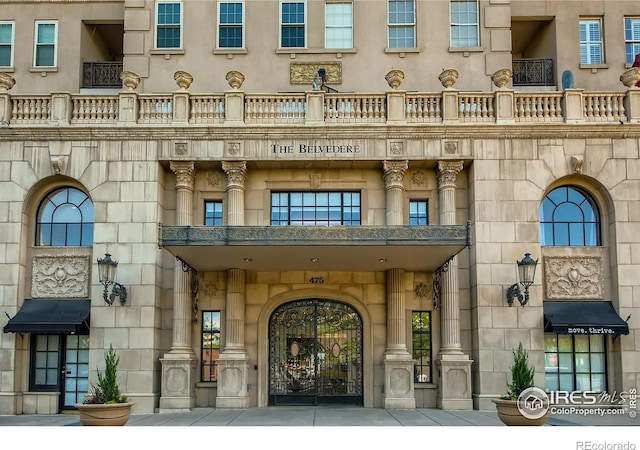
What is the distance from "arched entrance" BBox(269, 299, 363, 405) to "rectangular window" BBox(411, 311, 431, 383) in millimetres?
1725

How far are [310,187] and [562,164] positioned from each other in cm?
787

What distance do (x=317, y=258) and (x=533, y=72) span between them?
39.9ft

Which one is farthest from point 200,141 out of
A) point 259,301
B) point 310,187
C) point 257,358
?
point 257,358

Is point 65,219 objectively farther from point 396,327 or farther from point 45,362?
point 396,327

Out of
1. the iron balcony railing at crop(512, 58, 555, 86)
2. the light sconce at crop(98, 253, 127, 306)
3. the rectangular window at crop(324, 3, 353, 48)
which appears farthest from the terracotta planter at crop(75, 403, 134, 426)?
the iron balcony railing at crop(512, 58, 555, 86)

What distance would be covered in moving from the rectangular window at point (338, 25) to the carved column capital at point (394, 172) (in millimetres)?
5350

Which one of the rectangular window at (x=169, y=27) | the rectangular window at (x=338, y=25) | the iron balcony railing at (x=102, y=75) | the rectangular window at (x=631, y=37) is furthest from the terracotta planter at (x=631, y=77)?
the iron balcony railing at (x=102, y=75)

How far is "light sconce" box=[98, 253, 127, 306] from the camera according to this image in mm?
21828

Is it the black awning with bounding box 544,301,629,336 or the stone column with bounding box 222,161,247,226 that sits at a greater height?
the stone column with bounding box 222,161,247,226

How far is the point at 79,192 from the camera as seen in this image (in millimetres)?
24062

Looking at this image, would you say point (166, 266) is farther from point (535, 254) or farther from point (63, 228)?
point (535, 254)

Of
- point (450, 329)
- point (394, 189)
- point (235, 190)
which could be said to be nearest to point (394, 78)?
point (394, 189)

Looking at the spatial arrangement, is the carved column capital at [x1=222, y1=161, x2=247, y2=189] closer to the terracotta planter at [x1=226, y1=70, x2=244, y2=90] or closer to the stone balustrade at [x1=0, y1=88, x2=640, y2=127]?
the stone balustrade at [x1=0, y1=88, x2=640, y2=127]

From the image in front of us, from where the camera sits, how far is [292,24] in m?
26.4
